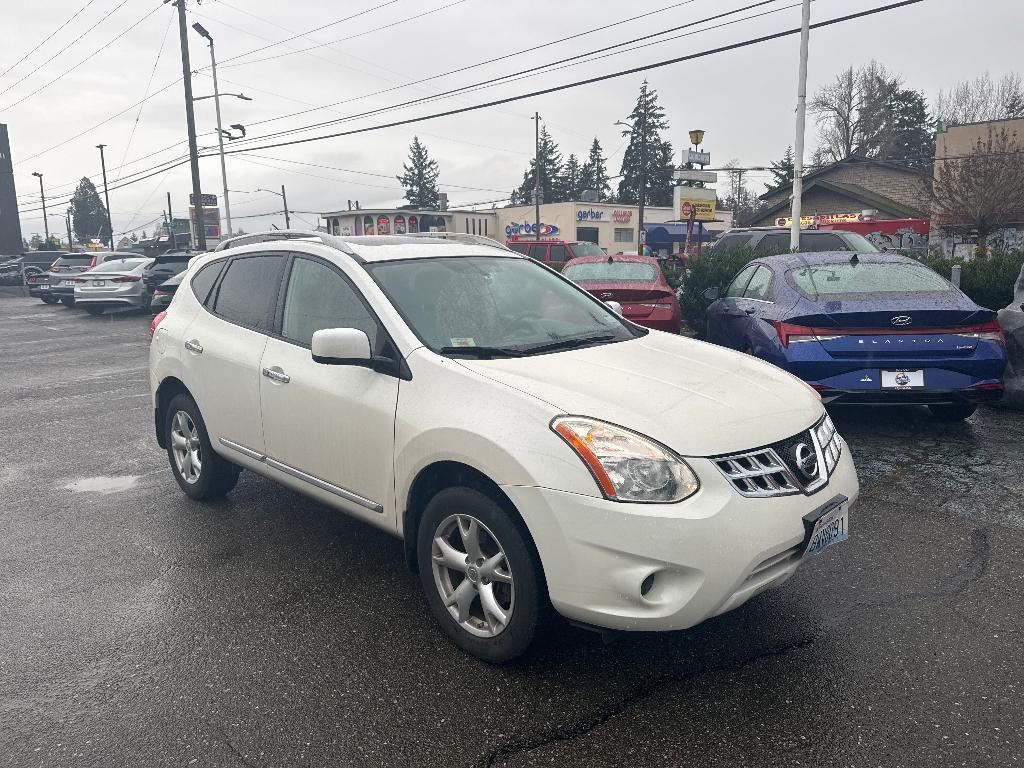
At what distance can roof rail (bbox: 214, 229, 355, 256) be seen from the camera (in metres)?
4.00

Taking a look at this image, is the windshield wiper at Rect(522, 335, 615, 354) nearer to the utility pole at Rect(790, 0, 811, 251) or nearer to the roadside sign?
the utility pole at Rect(790, 0, 811, 251)

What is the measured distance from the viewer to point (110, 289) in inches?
782

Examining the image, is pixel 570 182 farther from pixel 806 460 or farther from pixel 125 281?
pixel 806 460

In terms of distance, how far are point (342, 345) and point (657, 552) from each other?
163 cm

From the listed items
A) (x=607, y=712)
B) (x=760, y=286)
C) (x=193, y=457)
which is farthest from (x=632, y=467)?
(x=760, y=286)

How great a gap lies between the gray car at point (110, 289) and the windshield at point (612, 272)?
533 inches

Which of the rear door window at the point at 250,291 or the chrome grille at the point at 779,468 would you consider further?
the rear door window at the point at 250,291

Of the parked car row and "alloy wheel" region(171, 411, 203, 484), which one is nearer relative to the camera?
"alloy wheel" region(171, 411, 203, 484)

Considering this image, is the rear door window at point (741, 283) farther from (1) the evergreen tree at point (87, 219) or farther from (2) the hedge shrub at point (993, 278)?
(1) the evergreen tree at point (87, 219)

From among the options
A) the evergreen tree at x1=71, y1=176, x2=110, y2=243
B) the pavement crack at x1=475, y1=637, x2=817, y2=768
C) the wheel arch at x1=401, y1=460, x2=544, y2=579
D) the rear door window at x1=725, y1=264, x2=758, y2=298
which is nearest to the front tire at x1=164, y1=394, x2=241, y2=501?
the wheel arch at x1=401, y1=460, x2=544, y2=579

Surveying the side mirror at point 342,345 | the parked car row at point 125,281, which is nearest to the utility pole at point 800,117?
the side mirror at point 342,345

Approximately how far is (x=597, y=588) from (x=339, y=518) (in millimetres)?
2572

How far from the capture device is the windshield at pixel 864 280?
6.34 meters

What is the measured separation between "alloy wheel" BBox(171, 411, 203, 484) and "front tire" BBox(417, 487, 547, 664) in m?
2.44
